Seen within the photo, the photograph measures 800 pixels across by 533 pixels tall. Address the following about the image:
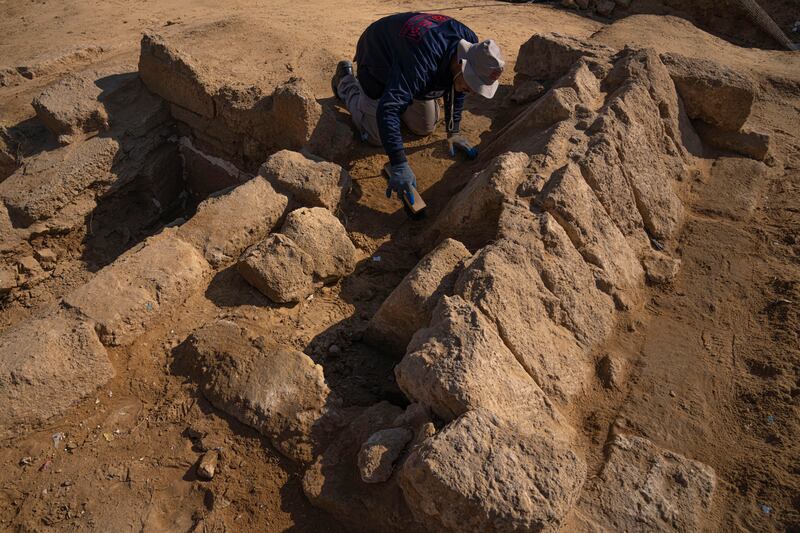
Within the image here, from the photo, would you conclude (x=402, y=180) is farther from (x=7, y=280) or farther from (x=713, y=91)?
(x=7, y=280)

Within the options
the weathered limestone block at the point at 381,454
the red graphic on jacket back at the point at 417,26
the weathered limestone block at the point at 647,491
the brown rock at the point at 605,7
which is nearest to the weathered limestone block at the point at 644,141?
the red graphic on jacket back at the point at 417,26

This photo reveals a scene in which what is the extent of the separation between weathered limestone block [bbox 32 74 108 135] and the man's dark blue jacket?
2.18 m

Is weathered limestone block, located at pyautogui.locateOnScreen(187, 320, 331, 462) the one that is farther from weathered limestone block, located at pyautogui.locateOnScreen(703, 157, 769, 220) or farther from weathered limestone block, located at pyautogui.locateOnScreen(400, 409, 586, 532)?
weathered limestone block, located at pyautogui.locateOnScreen(703, 157, 769, 220)

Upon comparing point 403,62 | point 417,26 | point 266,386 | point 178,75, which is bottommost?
point 266,386

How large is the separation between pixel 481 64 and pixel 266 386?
2626 millimetres

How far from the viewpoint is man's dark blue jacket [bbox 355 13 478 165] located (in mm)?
3820

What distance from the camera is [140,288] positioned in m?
3.03

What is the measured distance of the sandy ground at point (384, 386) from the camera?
235 cm

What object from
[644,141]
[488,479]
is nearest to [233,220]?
[488,479]

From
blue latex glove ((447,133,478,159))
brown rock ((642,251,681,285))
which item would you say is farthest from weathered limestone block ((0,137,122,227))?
brown rock ((642,251,681,285))

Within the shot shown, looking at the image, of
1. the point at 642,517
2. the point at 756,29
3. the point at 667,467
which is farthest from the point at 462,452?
the point at 756,29

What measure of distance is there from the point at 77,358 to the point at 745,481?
318 cm

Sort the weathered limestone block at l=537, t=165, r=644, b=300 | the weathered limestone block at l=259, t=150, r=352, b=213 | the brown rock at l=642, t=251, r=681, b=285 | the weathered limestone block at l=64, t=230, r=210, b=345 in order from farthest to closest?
1. the weathered limestone block at l=259, t=150, r=352, b=213
2. the brown rock at l=642, t=251, r=681, b=285
3. the weathered limestone block at l=537, t=165, r=644, b=300
4. the weathered limestone block at l=64, t=230, r=210, b=345

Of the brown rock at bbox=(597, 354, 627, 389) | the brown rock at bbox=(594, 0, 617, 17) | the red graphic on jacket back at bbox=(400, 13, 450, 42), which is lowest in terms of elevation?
the brown rock at bbox=(597, 354, 627, 389)
